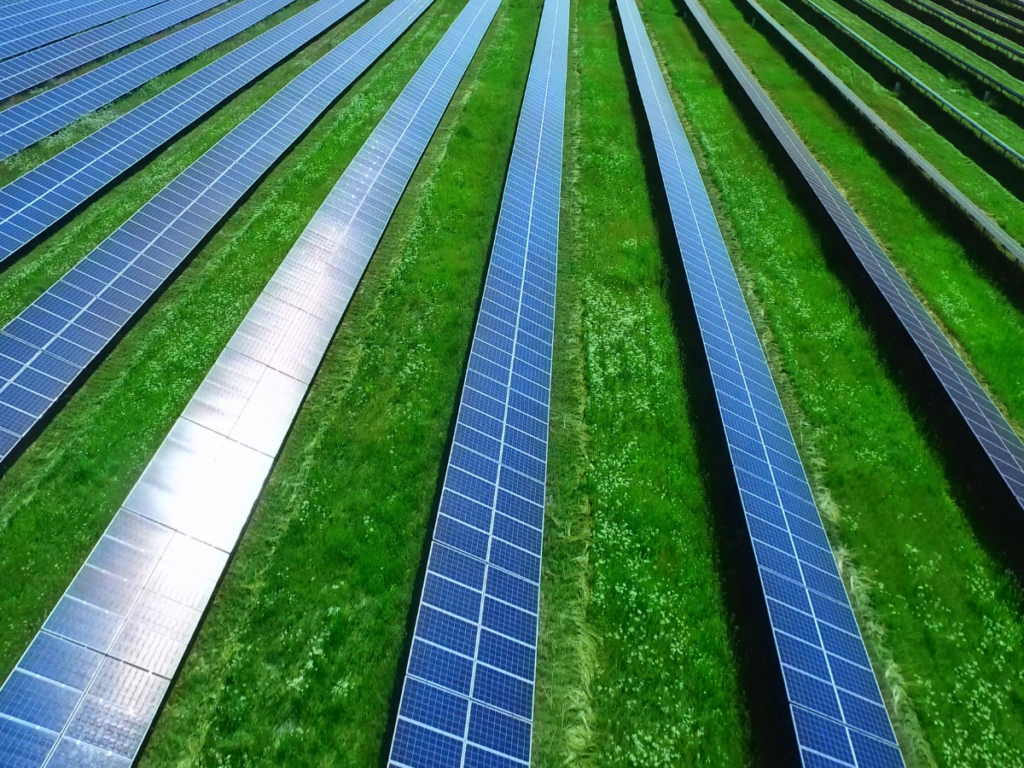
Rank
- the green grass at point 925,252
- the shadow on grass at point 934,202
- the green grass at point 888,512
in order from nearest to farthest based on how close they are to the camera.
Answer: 1. the green grass at point 888,512
2. the green grass at point 925,252
3. the shadow on grass at point 934,202

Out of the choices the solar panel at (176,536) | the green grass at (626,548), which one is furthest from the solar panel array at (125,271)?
the green grass at (626,548)

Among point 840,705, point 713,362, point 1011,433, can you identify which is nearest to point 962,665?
point 840,705

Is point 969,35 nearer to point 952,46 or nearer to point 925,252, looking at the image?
point 952,46

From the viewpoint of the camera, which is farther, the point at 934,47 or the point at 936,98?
the point at 934,47

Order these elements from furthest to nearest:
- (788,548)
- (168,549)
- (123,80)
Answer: (123,80) → (788,548) → (168,549)

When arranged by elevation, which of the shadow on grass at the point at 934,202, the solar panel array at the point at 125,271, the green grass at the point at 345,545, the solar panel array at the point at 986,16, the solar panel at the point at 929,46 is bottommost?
the green grass at the point at 345,545

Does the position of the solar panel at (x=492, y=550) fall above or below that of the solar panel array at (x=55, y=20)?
below

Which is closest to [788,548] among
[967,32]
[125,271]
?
[125,271]

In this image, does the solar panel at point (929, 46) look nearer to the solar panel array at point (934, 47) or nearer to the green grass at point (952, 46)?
the solar panel array at point (934, 47)
